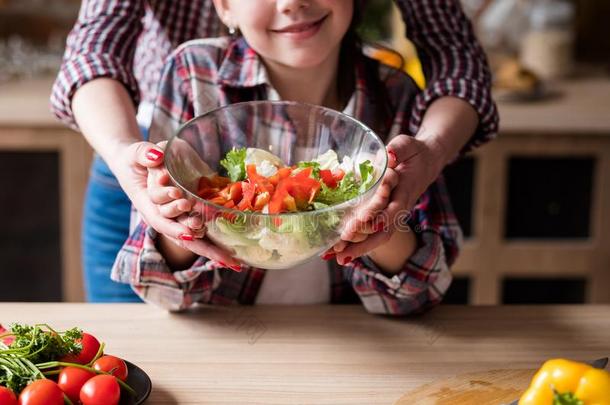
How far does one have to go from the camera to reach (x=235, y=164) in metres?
1.22

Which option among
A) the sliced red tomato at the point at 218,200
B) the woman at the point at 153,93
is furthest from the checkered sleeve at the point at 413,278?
the sliced red tomato at the point at 218,200

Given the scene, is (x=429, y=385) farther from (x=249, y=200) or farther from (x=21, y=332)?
(x=21, y=332)

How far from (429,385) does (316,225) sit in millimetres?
271

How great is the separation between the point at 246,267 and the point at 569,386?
0.60 metres

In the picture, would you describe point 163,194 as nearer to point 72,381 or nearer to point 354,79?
point 72,381

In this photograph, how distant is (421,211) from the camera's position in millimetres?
1462

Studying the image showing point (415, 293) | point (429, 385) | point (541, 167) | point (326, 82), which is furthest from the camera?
point (541, 167)

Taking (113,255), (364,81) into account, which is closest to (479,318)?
(364,81)

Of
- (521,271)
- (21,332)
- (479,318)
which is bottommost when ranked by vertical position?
(521,271)

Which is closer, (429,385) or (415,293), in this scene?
(429,385)

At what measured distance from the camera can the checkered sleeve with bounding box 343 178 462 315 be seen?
4.55ft

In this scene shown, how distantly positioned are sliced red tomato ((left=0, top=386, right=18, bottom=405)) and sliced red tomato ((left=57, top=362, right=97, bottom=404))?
0.20 ft

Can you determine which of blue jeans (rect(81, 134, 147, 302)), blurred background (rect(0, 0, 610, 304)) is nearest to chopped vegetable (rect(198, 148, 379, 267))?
blue jeans (rect(81, 134, 147, 302))

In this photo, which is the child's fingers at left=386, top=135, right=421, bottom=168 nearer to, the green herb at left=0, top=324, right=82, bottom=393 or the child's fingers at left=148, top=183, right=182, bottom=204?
the child's fingers at left=148, top=183, right=182, bottom=204
